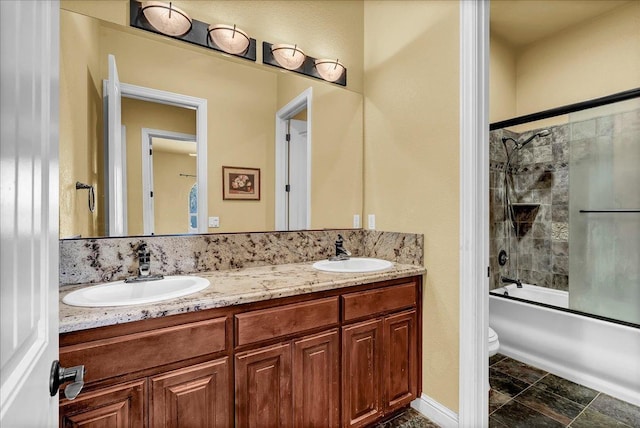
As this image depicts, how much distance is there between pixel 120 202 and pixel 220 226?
0.50 meters

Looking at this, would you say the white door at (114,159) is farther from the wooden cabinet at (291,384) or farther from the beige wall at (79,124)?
the wooden cabinet at (291,384)

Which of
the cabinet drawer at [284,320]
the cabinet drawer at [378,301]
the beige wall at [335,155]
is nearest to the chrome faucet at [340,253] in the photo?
the beige wall at [335,155]

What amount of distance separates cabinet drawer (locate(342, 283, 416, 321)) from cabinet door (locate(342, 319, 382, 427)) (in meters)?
0.06

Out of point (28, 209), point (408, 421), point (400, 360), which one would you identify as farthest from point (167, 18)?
point (408, 421)

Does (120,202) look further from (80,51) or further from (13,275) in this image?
(13,275)

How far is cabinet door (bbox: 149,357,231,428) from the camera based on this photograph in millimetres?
1061

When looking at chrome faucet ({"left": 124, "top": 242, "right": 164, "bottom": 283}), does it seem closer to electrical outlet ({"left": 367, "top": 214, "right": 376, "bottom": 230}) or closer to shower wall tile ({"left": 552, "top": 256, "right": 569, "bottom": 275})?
electrical outlet ({"left": 367, "top": 214, "right": 376, "bottom": 230})

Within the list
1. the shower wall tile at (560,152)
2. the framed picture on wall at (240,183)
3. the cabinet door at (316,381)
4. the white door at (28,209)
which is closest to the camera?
the white door at (28,209)

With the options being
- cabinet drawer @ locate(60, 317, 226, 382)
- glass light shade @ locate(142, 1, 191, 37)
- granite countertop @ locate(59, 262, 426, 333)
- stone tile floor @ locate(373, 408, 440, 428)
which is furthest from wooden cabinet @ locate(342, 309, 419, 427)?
glass light shade @ locate(142, 1, 191, 37)

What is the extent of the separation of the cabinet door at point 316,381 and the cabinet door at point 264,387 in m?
0.05

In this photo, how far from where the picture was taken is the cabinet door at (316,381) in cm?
135

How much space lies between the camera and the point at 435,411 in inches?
67.0

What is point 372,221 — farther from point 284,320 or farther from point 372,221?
point 284,320

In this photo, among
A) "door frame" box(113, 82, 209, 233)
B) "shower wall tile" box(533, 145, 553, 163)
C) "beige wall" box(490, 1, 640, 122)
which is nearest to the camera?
"door frame" box(113, 82, 209, 233)
